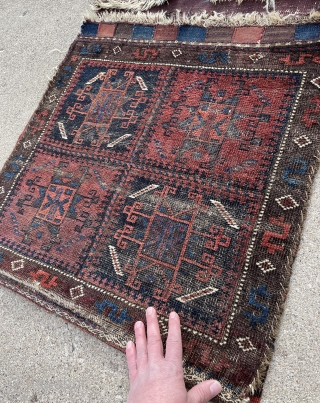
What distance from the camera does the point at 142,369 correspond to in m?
1.13

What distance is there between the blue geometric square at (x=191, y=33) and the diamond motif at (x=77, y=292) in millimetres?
1252

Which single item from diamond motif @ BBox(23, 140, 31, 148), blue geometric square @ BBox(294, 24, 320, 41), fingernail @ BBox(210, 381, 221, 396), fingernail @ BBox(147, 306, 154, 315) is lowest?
fingernail @ BBox(210, 381, 221, 396)

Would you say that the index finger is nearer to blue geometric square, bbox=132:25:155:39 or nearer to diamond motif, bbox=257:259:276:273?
diamond motif, bbox=257:259:276:273

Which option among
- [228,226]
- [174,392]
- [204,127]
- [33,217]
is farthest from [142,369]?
[204,127]

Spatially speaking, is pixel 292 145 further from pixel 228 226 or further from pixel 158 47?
pixel 158 47

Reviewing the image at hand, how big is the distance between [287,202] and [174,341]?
638mm

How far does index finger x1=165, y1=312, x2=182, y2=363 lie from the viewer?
1.12 metres

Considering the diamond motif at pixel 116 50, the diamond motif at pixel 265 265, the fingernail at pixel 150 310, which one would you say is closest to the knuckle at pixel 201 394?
the fingernail at pixel 150 310

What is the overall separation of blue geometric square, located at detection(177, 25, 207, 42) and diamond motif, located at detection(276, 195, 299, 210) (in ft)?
2.89

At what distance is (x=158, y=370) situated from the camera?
109cm

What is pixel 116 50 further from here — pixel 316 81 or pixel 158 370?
pixel 158 370

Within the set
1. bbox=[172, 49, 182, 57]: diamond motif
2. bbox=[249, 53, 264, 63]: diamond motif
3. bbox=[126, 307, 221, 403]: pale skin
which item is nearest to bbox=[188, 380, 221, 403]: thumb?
bbox=[126, 307, 221, 403]: pale skin

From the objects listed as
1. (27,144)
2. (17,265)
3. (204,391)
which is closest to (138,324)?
(204,391)

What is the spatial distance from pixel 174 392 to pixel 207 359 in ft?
0.63
